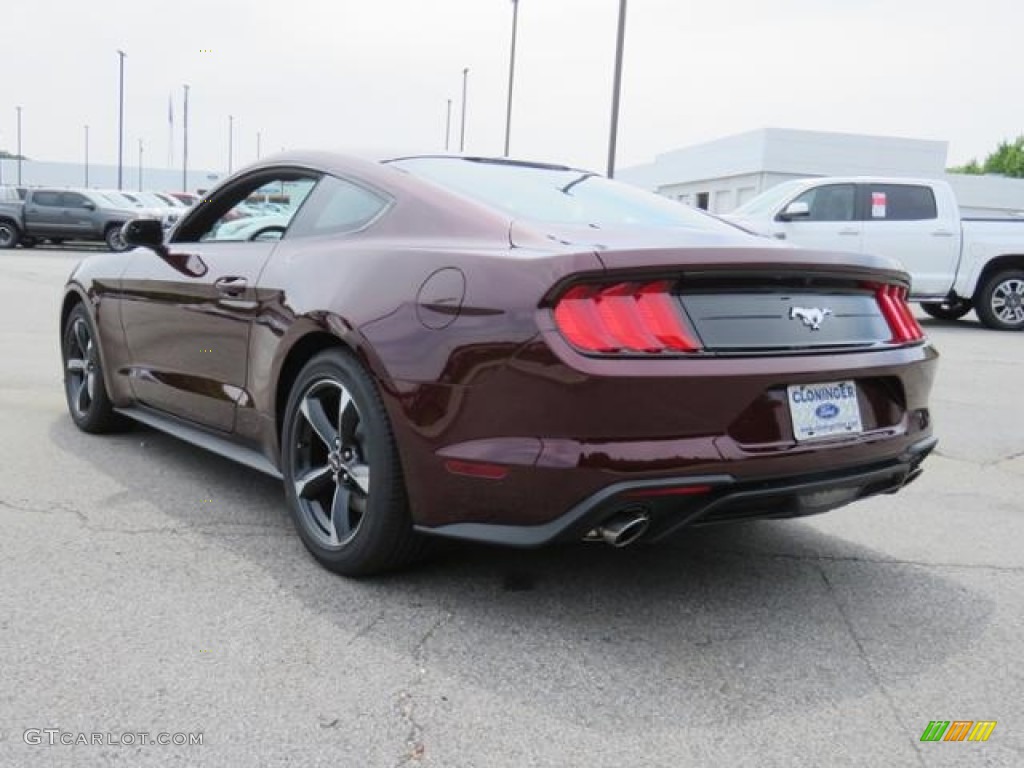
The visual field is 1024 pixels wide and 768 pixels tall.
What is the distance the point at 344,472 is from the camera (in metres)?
3.32

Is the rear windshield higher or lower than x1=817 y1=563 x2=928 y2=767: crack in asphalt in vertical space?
higher

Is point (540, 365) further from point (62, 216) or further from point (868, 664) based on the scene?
point (62, 216)

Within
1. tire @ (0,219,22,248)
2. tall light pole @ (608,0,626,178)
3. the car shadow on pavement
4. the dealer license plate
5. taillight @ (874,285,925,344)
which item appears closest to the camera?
the car shadow on pavement

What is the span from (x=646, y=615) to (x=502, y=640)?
0.51 metres

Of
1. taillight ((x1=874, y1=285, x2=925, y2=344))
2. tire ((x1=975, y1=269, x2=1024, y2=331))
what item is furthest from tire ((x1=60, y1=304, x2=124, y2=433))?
tire ((x1=975, y1=269, x2=1024, y2=331))

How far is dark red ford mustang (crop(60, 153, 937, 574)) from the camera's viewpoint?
2717mm

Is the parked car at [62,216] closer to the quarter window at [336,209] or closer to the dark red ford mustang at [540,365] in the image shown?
the quarter window at [336,209]

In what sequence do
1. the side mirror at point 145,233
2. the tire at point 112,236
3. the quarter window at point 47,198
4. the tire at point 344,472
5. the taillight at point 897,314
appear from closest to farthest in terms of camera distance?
the tire at point 344,472 → the taillight at point 897,314 → the side mirror at point 145,233 → the tire at point 112,236 → the quarter window at point 47,198

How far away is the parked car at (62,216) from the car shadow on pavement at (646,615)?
24.6 metres

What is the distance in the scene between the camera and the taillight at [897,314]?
3346 millimetres

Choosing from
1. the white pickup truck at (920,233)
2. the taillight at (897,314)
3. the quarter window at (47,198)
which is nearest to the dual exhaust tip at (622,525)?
the taillight at (897,314)

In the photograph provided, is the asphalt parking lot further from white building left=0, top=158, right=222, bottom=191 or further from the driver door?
white building left=0, top=158, right=222, bottom=191

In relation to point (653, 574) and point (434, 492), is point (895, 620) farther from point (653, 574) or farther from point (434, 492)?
point (434, 492)

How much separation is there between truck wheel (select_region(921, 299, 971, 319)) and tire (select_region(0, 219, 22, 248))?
23.3 metres
